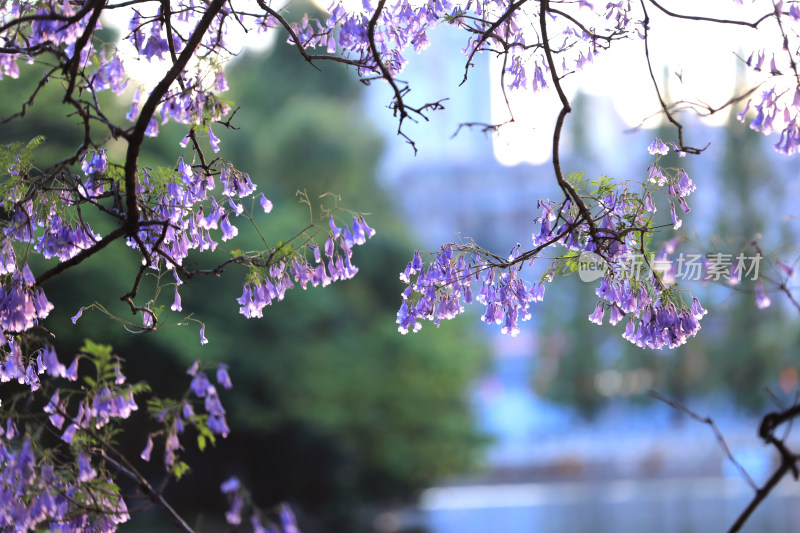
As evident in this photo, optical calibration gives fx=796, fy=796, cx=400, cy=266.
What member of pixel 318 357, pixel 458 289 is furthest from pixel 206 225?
pixel 318 357

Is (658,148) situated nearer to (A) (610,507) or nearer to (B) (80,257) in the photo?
(B) (80,257)

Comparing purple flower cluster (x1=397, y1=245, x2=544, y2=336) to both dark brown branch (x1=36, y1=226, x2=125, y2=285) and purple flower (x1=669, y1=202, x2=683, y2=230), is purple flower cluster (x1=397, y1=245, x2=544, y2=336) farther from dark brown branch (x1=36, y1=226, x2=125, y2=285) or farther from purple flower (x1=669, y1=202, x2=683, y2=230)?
dark brown branch (x1=36, y1=226, x2=125, y2=285)

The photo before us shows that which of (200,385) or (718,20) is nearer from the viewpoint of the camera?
(718,20)

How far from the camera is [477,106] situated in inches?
1453

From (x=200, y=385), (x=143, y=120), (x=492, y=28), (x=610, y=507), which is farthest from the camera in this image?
(x=610, y=507)

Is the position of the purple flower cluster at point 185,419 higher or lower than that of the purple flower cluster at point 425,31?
lower

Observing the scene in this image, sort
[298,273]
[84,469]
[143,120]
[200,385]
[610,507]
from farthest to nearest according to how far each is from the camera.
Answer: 1. [610,507]
2. [200,385]
3. [298,273]
4. [84,469]
5. [143,120]

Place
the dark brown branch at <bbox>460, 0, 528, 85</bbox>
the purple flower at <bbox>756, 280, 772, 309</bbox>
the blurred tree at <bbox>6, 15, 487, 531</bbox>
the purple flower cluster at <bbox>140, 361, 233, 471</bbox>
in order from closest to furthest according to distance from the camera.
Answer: the purple flower at <bbox>756, 280, 772, 309</bbox> < the dark brown branch at <bbox>460, 0, 528, 85</bbox> < the purple flower cluster at <bbox>140, 361, 233, 471</bbox> < the blurred tree at <bbox>6, 15, 487, 531</bbox>

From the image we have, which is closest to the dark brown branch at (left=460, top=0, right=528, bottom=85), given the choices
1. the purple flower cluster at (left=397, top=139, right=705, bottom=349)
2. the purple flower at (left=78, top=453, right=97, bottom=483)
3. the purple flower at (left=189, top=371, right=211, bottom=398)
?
the purple flower cluster at (left=397, top=139, right=705, bottom=349)

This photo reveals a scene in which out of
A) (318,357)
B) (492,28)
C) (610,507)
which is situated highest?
(318,357)

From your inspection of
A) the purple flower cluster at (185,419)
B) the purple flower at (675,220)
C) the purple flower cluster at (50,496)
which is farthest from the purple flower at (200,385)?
the purple flower at (675,220)

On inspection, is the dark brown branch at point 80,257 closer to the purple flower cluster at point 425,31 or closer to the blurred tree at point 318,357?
the purple flower cluster at point 425,31

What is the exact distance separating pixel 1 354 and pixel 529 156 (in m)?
1.58

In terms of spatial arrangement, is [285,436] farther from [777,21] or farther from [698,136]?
[698,136]
